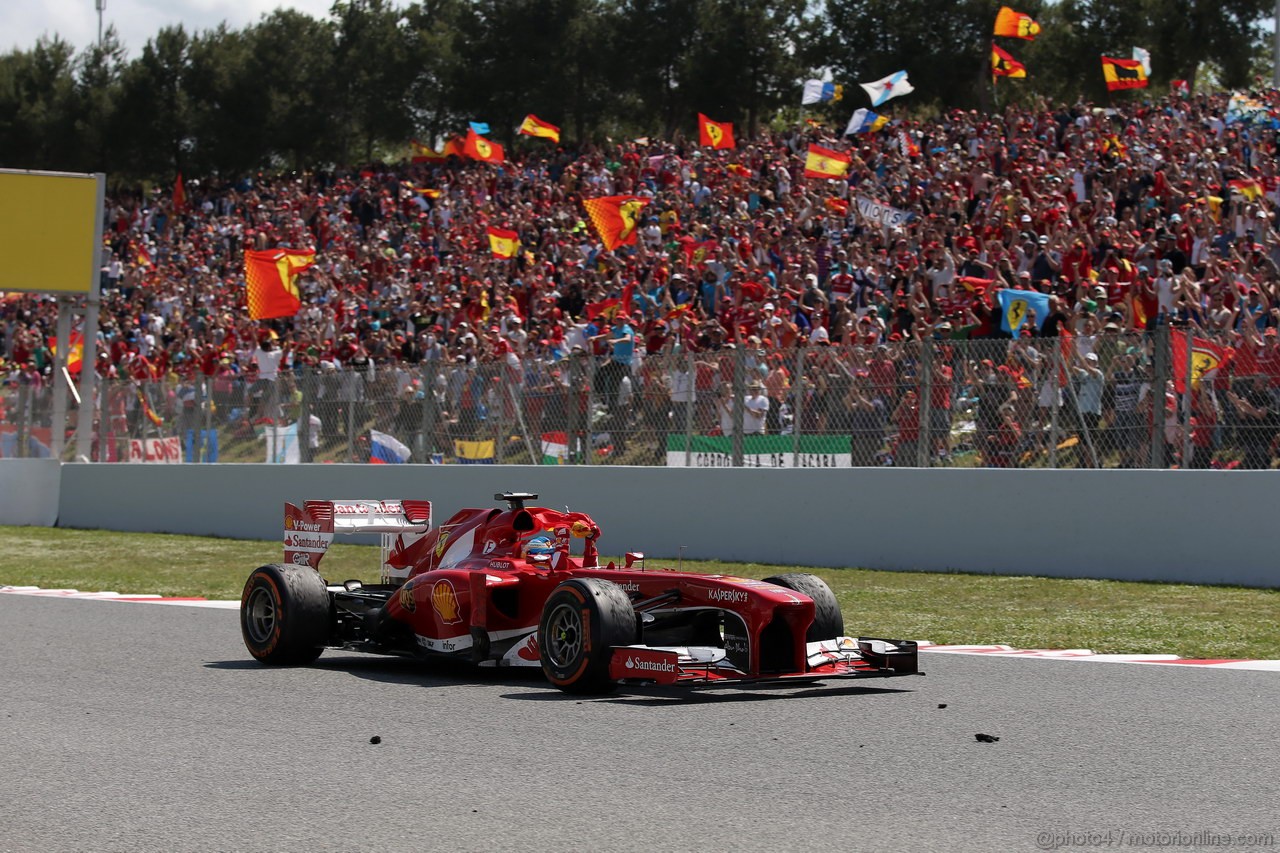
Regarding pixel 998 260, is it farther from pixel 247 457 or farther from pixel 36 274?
pixel 36 274

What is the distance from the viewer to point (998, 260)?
18625mm

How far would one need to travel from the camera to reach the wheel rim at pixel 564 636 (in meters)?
8.27

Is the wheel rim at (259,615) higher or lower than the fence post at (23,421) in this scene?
lower

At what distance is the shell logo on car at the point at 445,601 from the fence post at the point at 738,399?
23.3 feet

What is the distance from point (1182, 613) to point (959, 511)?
3247 mm

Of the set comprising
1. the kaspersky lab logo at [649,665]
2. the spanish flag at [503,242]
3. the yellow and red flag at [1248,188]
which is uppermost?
the spanish flag at [503,242]

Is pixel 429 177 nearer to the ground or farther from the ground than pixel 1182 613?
farther from the ground

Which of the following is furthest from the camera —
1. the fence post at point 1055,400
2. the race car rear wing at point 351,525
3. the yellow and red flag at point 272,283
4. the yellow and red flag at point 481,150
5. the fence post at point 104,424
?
the yellow and red flag at point 481,150

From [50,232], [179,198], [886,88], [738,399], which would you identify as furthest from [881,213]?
[179,198]

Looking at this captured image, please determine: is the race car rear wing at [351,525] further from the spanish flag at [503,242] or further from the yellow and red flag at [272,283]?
the spanish flag at [503,242]

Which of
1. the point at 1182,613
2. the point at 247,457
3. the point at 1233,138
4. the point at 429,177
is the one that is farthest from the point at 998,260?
the point at 429,177

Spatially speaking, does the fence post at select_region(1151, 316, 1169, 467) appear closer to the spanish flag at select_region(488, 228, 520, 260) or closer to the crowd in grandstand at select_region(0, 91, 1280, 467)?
the crowd in grandstand at select_region(0, 91, 1280, 467)

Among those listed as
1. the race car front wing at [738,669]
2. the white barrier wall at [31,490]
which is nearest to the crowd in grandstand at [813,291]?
the white barrier wall at [31,490]

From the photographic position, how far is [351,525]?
10367 mm
